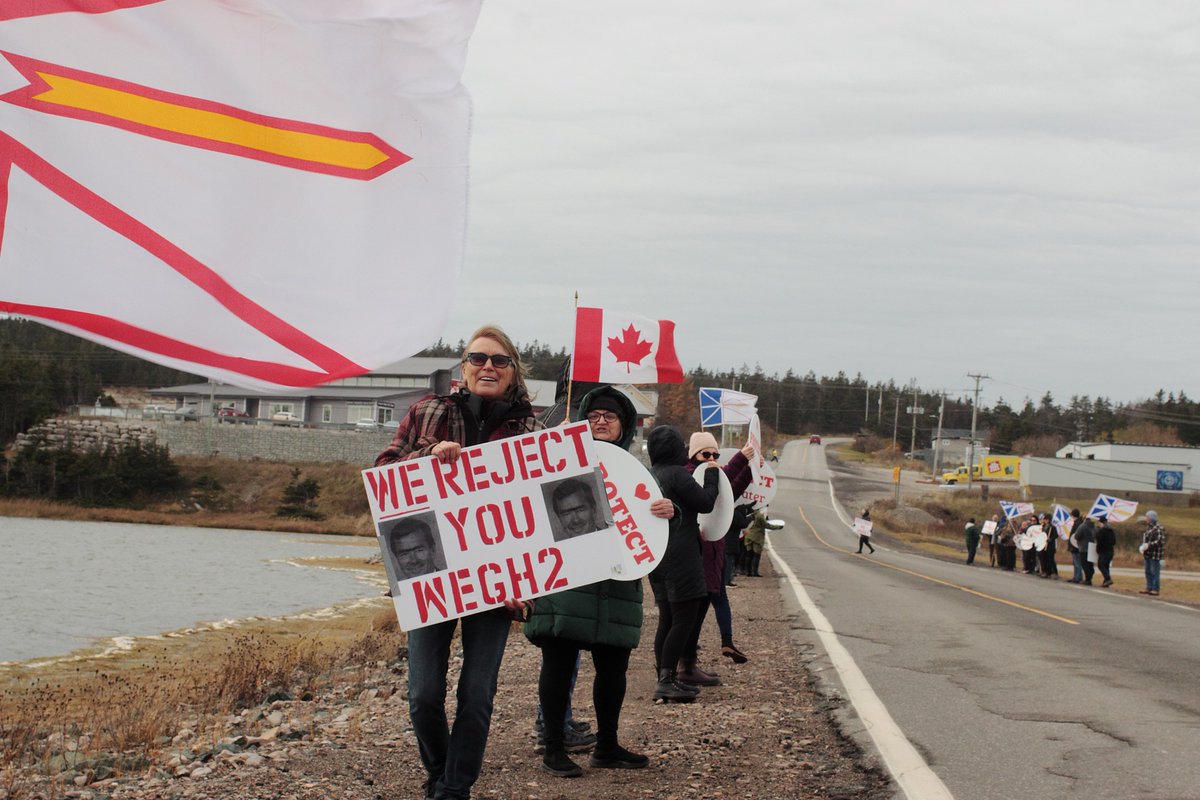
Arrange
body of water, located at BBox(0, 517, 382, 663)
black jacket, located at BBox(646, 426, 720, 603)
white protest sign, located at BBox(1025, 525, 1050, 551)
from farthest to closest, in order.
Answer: white protest sign, located at BBox(1025, 525, 1050, 551), body of water, located at BBox(0, 517, 382, 663), black jacket, located at BBox(646, 426, 720, 603)

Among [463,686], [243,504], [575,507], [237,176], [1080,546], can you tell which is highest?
[237,176]

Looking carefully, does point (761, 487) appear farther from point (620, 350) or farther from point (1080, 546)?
point (1080, 546)

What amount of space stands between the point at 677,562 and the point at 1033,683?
140 inches

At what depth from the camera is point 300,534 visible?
61.3m

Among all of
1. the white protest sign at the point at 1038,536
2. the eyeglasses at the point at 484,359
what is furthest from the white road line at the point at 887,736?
the white protest sign at the point at 1038,536

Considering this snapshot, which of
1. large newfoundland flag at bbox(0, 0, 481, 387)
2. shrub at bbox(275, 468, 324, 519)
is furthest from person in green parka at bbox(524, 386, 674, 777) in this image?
shrub at bbox(275, 468, 324, 519)

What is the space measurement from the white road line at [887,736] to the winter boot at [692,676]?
3.45ft

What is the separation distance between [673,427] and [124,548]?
123ft

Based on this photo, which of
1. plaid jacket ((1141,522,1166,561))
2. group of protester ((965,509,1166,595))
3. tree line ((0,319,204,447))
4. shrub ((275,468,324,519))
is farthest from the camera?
tree line ((0,319,204,447))

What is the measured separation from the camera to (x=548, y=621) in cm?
615

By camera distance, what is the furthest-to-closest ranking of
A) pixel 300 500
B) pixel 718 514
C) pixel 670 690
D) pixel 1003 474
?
1. pixel 1003 474
2. pixel 300 500
3. pixel 718 514
4. pixel 670 690

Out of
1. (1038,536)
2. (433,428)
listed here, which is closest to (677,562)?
(433,428)

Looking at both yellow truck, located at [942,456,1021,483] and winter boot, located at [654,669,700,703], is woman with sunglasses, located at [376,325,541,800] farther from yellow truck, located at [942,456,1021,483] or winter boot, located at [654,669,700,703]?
yellow truck, located at [942,456,1021,483]

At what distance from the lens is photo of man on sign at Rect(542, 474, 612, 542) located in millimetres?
5297
